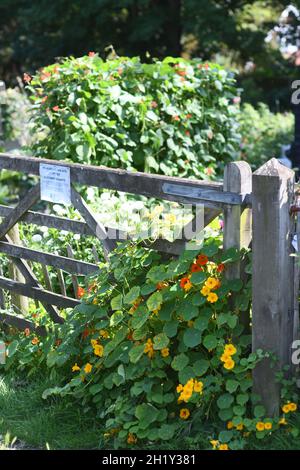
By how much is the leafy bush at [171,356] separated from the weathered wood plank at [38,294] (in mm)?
447

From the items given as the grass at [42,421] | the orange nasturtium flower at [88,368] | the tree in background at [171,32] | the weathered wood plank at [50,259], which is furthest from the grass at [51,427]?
the tree in background at [171,32]

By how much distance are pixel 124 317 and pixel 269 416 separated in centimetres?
90

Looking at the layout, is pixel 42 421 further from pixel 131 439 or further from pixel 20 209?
pixel 20 209

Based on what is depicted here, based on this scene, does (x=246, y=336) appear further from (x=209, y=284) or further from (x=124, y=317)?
(x=124, y=317)

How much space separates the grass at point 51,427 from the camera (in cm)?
326

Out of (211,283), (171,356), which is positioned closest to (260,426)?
(171,356)

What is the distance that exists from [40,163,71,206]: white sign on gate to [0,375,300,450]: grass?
108 centimetres

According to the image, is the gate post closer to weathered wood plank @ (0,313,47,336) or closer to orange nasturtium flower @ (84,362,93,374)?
orange nasturtium flower @ (84,362,93,374)

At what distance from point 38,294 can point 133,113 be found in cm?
265

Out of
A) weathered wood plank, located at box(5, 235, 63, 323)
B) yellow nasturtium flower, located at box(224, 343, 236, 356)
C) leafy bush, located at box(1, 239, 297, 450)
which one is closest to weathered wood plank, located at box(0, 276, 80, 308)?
weathered wood plank, located at box(5, 235, 63, 323)

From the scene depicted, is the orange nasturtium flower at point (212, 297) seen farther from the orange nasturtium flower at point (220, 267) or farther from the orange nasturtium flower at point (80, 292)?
the orange nasturtium flower at point (80, 292)

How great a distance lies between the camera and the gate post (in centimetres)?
319
